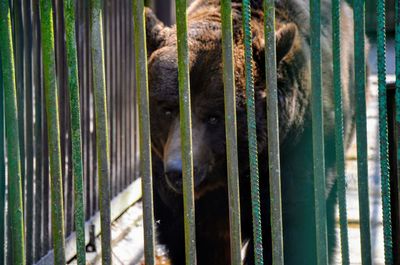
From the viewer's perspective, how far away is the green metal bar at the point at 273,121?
2457 millimetres

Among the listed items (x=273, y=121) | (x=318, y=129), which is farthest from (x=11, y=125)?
(x=318, y=129)

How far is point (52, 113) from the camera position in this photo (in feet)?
8.32

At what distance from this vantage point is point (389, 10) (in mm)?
6660

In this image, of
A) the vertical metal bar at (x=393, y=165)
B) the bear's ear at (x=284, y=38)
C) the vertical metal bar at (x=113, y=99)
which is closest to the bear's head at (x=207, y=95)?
the bear's ear at (x=284, y=38)

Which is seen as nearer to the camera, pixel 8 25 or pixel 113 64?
pixel 8 25

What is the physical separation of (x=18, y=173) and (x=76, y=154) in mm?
229

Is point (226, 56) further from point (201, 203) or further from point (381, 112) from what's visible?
point (201, 203)

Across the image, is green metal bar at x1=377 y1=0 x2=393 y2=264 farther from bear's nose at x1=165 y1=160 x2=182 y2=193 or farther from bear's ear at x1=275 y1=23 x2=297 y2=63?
bear's nose at x1=165 y1=160 x2=182 y2=193

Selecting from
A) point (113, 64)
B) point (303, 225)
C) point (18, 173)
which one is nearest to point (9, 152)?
point (18, 173)

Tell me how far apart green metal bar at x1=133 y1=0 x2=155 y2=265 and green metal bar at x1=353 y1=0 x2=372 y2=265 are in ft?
2.37

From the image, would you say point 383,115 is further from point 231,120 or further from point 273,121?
point 231,120

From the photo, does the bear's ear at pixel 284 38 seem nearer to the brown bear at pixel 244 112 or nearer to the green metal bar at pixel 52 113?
the brown bear at pixel 244 112

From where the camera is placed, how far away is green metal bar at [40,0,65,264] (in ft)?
8.20

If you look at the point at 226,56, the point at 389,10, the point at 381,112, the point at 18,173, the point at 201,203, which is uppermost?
the point at 389,10
